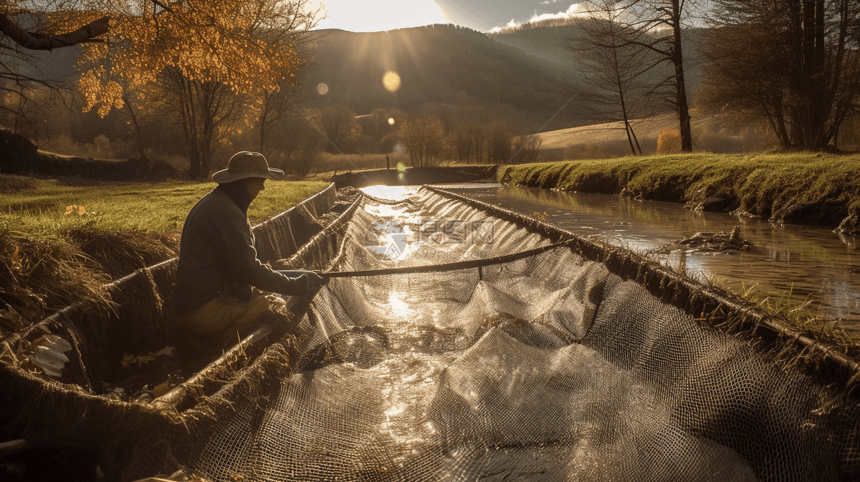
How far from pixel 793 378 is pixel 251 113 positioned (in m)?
31.3

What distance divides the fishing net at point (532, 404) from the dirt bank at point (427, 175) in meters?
34.2

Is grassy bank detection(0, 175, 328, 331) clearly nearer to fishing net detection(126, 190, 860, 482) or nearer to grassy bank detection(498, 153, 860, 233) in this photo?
fishing net detection(126, 190, 860, 482)

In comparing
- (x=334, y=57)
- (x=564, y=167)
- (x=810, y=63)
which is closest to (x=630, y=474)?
(x=810, y=63)

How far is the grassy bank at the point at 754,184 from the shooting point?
10.2 meters

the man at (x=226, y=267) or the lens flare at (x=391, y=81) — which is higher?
the lens flare at (x=391, y=81)

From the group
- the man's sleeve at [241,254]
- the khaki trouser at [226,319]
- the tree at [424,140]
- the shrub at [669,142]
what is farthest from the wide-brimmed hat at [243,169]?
the shrub at [669,142]

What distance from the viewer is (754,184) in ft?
42.3

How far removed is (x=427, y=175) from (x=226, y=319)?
36.7 metres

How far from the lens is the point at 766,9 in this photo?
20.2 meters

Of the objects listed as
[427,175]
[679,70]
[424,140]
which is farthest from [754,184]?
[424,140]

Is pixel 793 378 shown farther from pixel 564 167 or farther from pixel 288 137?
pixel 288 137

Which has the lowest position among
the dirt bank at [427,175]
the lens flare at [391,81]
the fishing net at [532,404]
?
the fishing net at [532,404]

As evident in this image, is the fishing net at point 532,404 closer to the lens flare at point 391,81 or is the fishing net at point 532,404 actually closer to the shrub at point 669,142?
the shrub at point 669,142

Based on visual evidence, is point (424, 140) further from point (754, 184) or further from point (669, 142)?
point (754, 184)
